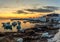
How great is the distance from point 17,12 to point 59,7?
52cm

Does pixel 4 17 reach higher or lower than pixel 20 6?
lower

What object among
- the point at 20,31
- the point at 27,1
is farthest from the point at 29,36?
the point at 27,1

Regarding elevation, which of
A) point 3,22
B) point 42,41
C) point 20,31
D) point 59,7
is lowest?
point 42,41

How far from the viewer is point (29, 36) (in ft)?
5.92

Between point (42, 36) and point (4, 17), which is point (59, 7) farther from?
point (4, 17)

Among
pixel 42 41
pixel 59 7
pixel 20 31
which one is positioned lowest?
pixel 42 41

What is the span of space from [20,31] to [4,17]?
249mm

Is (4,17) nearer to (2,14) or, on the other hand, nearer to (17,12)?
(2,14)

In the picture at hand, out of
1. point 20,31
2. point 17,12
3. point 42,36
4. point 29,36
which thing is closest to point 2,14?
point 17,12

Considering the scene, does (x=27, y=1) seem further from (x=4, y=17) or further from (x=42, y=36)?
(x=42, y=36)

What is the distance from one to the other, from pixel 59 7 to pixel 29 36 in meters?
0.52

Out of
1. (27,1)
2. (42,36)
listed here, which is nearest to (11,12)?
(27,1)

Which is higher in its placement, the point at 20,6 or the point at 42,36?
the point at 20,6

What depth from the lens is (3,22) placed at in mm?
1789
